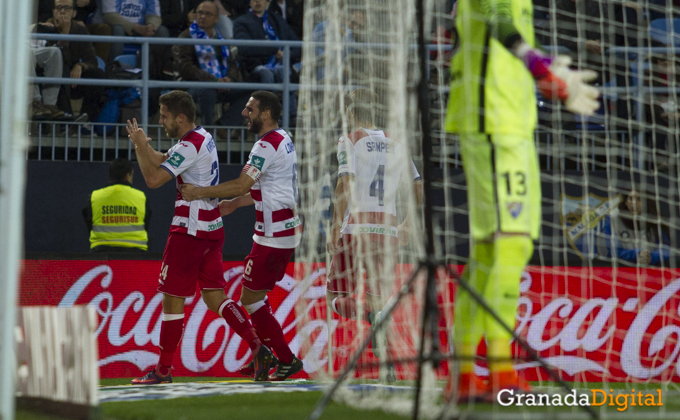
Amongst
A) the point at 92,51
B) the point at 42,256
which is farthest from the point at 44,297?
the point at 92,51

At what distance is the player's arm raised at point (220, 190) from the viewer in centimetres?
558

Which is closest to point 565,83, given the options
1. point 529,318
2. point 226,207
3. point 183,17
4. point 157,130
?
point 226,207

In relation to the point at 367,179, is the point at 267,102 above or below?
above

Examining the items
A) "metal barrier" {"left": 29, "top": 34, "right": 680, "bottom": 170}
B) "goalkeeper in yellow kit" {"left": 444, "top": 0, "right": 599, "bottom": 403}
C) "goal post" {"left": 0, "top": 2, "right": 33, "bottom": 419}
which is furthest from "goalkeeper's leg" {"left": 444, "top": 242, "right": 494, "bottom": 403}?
"metal barrier" {"left": 29, "top": 34, "right": 680, "bottom": 170}

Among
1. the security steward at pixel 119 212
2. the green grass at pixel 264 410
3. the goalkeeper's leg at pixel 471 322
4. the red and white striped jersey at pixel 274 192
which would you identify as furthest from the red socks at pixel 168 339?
the goalkeeper's leg at pixel 471 322

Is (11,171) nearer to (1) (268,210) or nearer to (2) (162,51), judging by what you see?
(1) (268,210)

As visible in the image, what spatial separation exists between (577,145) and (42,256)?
5.20 meters

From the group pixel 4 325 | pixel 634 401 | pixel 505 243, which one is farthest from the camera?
pixel 634 401

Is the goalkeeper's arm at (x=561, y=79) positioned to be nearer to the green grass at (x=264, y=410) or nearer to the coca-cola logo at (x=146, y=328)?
the green grass at (x=264, y=410)

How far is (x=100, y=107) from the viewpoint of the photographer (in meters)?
8.81

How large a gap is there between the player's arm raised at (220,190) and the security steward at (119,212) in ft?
6.87

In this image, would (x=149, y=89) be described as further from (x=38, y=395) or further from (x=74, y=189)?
(x=38, y=395)

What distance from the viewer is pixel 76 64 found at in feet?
28.8
